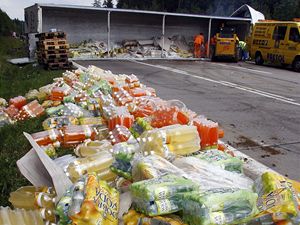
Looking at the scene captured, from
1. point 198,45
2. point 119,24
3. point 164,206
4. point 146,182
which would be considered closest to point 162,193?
point 164,206

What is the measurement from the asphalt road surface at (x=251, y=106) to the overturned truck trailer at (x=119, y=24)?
33.6 ft

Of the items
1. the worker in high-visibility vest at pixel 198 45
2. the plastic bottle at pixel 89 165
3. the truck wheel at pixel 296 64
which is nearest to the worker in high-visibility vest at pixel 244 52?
the worker in high-visibility vest at pixel 198 45

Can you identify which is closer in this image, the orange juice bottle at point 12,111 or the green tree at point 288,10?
the orange juice bottle at point 12,111

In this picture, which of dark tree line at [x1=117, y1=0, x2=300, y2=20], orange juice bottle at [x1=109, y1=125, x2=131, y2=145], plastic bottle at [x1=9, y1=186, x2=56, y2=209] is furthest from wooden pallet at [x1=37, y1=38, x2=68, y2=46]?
dark tree line at [x1=117, y1=0, x2=300, y2=20]

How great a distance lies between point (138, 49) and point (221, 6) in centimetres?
3990

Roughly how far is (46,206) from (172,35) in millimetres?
26487

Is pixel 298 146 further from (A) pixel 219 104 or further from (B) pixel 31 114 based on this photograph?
(B) pixel 31 114

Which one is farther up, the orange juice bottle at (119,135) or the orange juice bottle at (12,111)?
the orange juice bottle at (119,135)

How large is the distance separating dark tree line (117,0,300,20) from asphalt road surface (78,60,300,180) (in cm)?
3207

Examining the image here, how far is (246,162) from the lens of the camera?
5.00 meters

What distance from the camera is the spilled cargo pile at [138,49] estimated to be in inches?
939

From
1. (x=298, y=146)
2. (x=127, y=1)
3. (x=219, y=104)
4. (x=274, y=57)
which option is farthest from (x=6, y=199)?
(x=127, y=1)

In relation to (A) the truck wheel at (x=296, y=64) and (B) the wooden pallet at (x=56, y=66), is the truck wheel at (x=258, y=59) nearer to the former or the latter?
(A) the truck wheel at (x=296, y=64)

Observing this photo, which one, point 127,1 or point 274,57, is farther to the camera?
point 127,1
